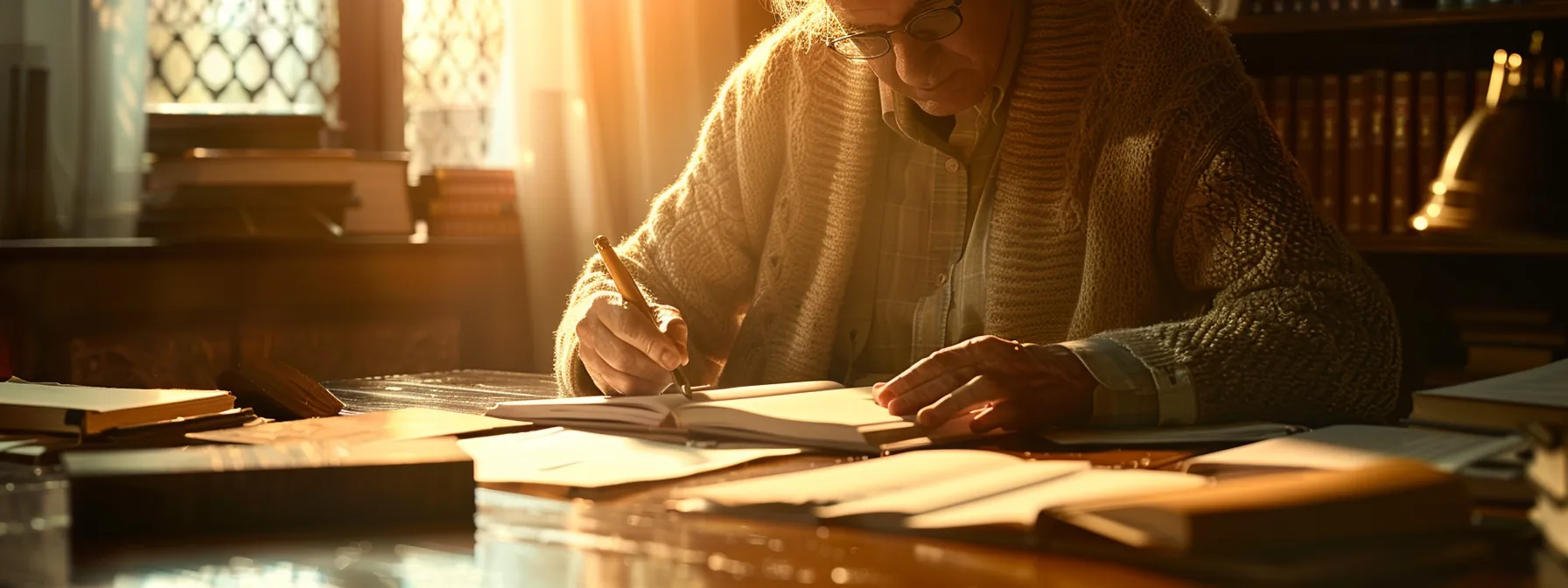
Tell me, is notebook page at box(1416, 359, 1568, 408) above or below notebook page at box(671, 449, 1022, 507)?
above

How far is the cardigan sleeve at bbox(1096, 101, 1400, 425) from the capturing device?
1.18 metres

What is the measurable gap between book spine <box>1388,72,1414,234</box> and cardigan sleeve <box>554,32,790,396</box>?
56.0 inches

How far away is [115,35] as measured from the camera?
270 centimetres

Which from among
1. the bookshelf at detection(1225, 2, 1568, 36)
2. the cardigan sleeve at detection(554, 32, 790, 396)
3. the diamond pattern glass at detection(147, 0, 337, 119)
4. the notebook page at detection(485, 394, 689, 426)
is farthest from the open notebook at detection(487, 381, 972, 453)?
the diamond pattern glass at detection(147, 0, 337, 119)

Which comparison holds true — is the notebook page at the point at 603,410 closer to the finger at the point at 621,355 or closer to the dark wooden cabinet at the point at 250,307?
the finger at the point at 621,355

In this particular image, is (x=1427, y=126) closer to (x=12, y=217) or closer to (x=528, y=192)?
(x=528, y=192)

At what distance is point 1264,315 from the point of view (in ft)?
4.08

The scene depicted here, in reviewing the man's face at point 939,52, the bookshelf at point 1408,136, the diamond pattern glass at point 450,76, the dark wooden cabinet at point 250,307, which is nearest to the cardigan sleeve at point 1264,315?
the man's face at point 939,52

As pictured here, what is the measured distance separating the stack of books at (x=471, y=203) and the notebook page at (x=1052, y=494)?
2.25 m

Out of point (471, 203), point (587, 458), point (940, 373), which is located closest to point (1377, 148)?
point (471, 203)

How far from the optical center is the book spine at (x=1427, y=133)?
2662 millimetres

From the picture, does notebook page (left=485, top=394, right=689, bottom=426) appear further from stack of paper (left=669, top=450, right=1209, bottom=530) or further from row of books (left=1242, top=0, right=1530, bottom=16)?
row of books (left=1242, top=0, right=1530, bottom=16)

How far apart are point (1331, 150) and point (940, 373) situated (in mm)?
1895

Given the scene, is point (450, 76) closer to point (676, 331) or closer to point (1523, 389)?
point (676, 331)
